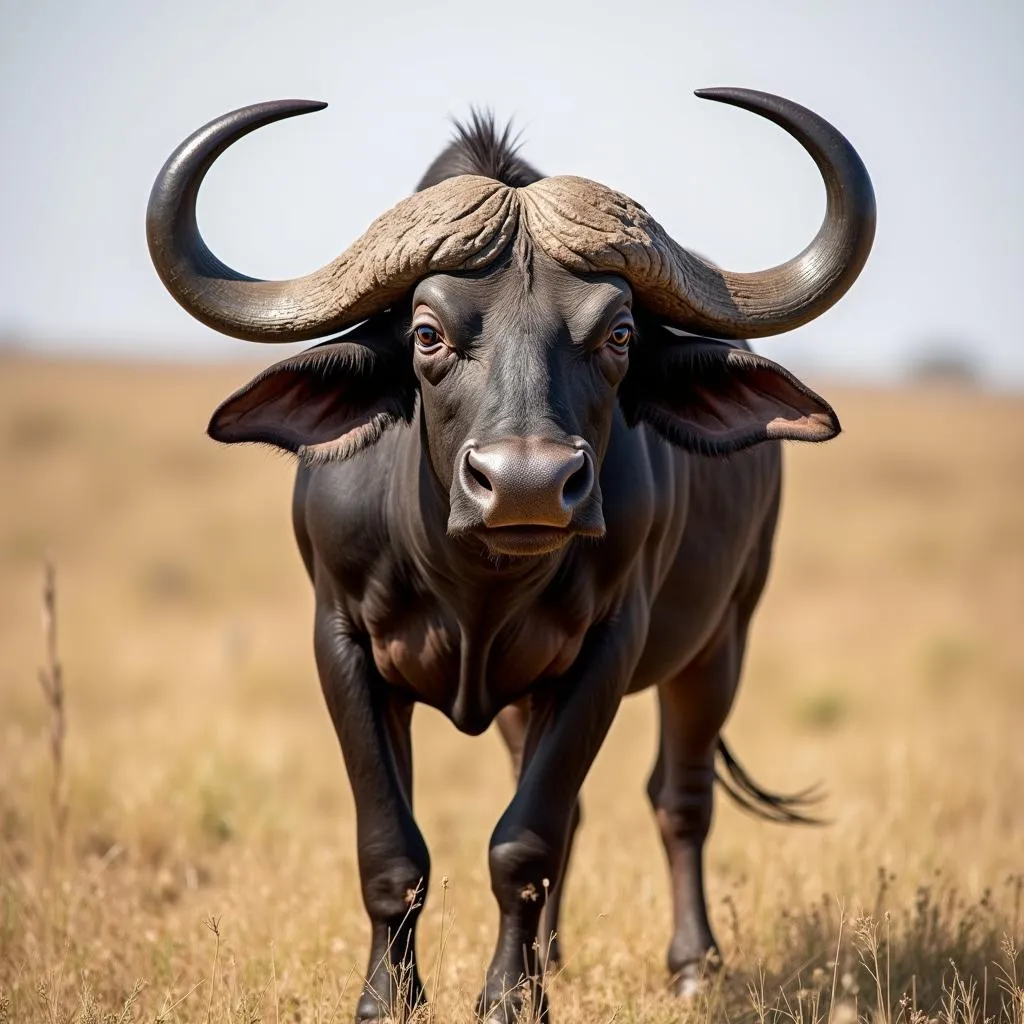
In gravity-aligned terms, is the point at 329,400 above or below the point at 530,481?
above

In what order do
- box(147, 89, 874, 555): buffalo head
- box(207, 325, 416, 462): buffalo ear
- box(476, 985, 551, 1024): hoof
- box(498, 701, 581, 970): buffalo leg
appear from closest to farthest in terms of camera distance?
box(147, 89, 874, 555): buffalo head, box(476, 985, 551, 1024): hoof, box(207, 325, 416, 462): buffalo ear, box(498, 701, 581, 970): buffalo leg

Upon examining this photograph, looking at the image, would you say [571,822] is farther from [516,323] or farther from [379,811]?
[516,323]

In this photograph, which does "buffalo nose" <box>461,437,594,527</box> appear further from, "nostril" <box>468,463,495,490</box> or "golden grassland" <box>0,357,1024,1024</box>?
"golden grassland" <box>0,357,1024,1024</box>

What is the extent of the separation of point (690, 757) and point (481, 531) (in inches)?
106

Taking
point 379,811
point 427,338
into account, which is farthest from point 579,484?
point 379,811

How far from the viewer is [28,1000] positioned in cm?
420

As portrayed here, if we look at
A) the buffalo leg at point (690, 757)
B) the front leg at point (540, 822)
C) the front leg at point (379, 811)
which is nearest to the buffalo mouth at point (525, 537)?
the front leg at point (540, 822)

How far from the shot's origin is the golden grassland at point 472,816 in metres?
4.61

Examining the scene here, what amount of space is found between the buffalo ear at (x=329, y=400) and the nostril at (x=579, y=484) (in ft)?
2.66

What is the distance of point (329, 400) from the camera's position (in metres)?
4.29

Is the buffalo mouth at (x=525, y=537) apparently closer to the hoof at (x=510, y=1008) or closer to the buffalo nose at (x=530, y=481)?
the buffalo nose at (x=530, y=481)

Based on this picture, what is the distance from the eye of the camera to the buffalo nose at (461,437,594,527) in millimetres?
3479

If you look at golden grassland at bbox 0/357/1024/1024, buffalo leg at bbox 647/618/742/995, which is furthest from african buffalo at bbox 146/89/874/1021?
buffalo leg at bbox 647/618/742/995

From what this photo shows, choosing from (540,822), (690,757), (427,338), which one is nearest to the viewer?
(427,338)
